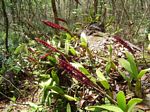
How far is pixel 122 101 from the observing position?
1937 mm

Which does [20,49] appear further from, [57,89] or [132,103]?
[132,103]

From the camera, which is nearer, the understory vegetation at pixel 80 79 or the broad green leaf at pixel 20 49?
the understory vegetation at pixel 80 79

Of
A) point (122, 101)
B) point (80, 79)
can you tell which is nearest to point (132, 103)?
point (122, 101)

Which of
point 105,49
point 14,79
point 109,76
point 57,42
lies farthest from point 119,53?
point 14,79

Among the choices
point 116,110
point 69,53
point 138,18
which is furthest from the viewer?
point 138,18

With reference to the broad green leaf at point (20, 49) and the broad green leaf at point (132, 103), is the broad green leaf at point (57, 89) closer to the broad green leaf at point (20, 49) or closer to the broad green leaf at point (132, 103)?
the broad green leaf at point (132, 103)

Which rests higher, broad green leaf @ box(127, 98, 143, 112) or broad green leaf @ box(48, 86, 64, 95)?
broad green leaf @ box(127, 98, 143, 112)

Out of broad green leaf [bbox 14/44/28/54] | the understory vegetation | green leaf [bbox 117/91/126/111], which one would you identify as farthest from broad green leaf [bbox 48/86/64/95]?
broad green leaf [bbox 14/44/28/54]

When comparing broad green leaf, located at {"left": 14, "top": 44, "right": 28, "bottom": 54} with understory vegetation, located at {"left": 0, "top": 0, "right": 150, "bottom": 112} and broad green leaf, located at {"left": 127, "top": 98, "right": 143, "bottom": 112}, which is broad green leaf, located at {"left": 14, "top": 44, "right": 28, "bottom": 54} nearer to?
understory vegetation, located at {"left": 0, "top": 0, "right": 150, "bottom": 112}

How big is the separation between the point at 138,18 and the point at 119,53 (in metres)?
8.14

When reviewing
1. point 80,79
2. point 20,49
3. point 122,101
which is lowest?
point 20,49

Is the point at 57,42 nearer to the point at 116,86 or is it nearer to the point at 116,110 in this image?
the point at 116,86

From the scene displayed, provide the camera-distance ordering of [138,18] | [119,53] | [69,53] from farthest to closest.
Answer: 1. [138,18]
2. [69,53]
3. [119,53]

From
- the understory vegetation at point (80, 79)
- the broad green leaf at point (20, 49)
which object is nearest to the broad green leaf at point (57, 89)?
the understory vegetation at point (80, 79)
